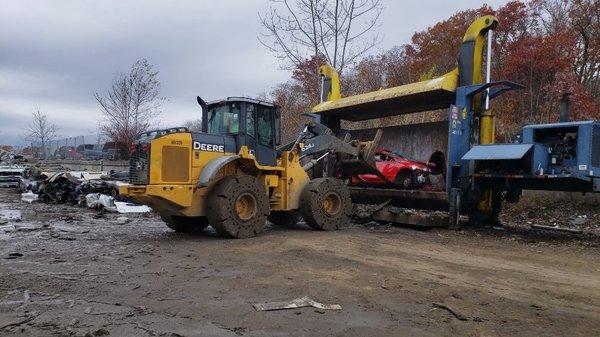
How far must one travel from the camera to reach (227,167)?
9.59 meters

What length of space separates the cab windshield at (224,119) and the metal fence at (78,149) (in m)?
20.7

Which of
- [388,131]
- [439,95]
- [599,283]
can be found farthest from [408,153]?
[599,283]

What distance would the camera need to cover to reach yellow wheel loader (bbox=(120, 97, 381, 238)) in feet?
28.6

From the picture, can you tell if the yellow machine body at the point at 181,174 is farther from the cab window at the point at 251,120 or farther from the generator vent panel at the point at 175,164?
the cab window at the point at 251,120

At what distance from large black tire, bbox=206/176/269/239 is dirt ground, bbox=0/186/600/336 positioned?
333mm

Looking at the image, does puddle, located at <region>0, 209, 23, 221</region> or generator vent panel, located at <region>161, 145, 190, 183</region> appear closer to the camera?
generator vent panel, located at <region>161, 145, 190, 183</region>

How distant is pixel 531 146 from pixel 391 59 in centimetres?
1962

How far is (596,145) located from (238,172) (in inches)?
245

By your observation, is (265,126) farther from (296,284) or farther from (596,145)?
(596,145)

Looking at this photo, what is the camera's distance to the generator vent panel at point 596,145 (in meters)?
8.68

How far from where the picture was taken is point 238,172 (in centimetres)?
987

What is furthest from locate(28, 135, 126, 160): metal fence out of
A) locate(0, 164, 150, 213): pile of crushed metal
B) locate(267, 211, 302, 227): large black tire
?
locate(267, 211, 302, 227): large black tire

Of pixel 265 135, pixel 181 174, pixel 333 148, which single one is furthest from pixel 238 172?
pixel 333 148

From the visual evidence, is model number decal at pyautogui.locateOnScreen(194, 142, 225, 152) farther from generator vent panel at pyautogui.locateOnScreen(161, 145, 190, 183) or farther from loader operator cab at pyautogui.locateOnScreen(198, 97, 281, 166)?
loader operator cab at pyautogui.locateOnScreen(198, 97, 281, 166)
